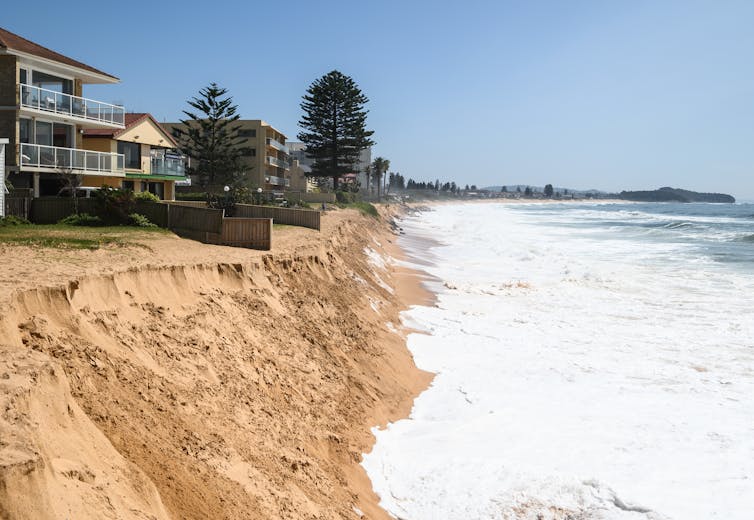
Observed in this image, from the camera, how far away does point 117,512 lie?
550 cm

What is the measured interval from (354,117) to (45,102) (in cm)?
4281

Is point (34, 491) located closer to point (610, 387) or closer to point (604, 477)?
point (604, 477)

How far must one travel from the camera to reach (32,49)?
25.2 m

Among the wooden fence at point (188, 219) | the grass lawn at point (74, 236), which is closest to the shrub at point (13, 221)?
the grass lawn at point (74, 236)

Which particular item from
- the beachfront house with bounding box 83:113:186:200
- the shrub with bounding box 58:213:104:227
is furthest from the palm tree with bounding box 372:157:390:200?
the shrub with bounding box 58:213:104:227

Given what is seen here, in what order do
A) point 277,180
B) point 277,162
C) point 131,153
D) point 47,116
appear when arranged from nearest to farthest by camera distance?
point 47,116 < point 131,153 < point 277,162 < point 277,180

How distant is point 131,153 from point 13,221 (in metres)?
17.7

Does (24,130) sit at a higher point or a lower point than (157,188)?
higher

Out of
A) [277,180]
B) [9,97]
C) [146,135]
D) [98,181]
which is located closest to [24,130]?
[9,97]

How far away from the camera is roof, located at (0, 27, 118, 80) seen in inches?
938

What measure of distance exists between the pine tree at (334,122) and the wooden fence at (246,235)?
158 feet

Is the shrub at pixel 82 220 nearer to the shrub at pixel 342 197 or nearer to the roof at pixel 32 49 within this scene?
the roof at pixel 32 49

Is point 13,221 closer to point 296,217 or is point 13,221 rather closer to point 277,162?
point 296,217

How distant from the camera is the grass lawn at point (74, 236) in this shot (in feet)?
47.0
